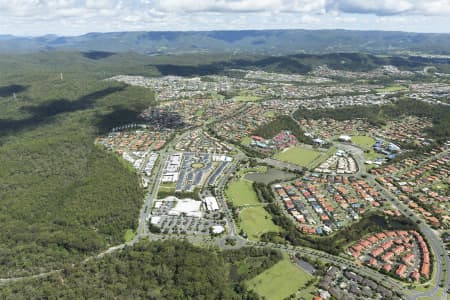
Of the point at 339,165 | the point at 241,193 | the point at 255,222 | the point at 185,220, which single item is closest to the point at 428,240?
the point at 255,222

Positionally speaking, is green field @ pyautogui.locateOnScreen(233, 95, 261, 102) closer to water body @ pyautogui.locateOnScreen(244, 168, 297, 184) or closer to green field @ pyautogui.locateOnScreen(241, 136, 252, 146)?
green field @ pyautogui.locateOnScreen(241, 136, 252, 146)

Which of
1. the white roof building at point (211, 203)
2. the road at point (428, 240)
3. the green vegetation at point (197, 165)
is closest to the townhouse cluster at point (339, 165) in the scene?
the road at point (428, 240)

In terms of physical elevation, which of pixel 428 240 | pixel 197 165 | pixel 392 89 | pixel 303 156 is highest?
pixel 392 89

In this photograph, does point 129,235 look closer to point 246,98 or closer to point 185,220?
point 185,220

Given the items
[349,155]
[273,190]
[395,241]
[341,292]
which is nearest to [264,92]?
[349,155]

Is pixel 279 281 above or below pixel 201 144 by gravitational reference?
below

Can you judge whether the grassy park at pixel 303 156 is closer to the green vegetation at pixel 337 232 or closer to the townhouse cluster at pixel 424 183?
the townhouse cluster at pixel 424 183

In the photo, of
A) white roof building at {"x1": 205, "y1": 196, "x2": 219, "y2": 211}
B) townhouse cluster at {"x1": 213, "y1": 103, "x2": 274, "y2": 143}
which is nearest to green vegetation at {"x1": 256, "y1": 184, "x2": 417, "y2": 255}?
white roof building at {"x1": 205, "y1": 196, "x2": 219, "y2": 211}
